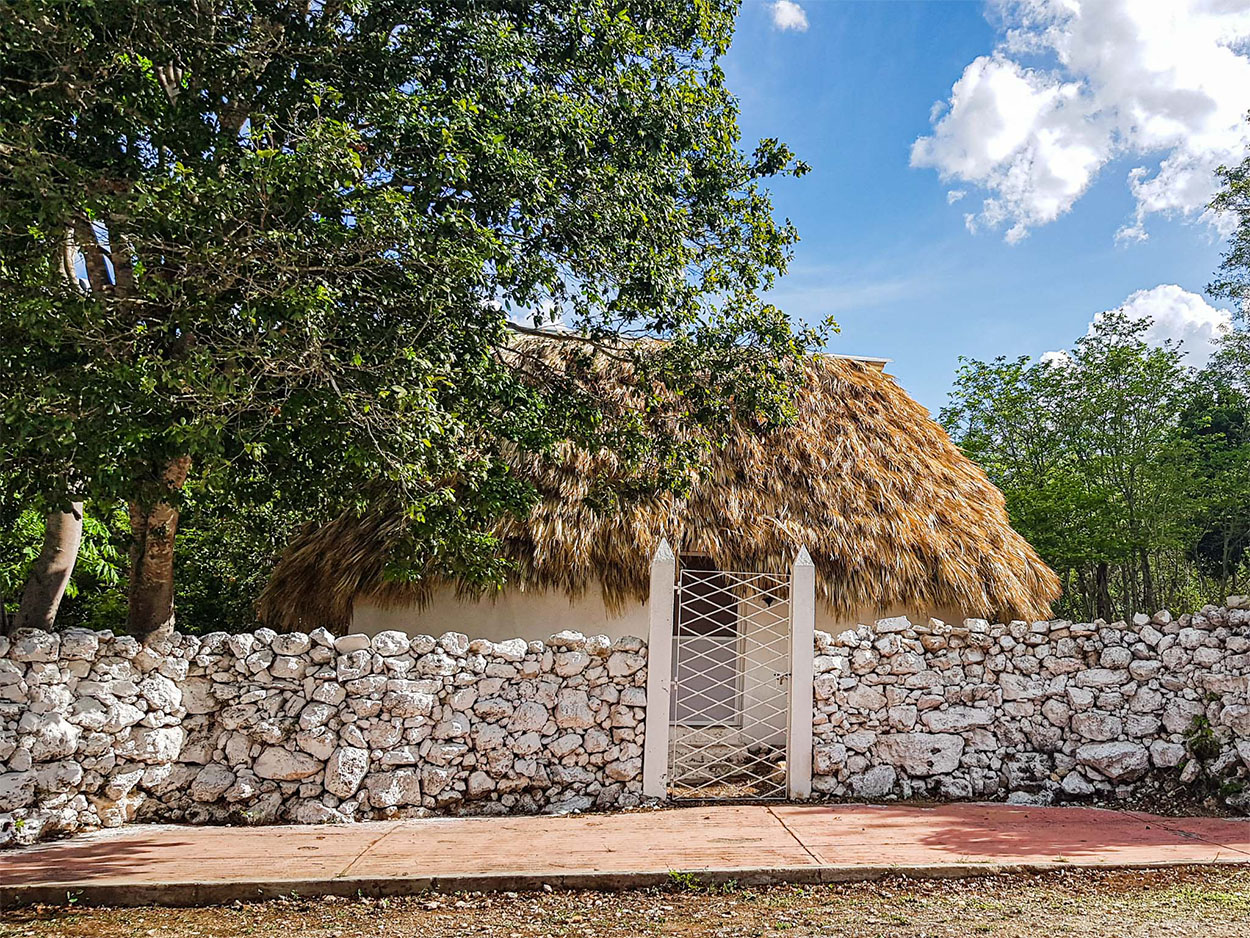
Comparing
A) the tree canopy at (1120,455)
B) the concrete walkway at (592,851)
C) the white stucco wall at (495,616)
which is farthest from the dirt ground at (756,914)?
the tree canopy at (1120,455)

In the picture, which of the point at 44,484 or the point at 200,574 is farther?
the point at 200,574

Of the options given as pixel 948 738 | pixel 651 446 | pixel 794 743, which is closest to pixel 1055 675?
pixel 948 738

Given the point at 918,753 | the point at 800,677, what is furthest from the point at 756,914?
the point at 918,753

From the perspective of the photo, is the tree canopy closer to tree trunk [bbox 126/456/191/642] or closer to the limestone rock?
the limestone rock

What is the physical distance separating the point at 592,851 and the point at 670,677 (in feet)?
5.93

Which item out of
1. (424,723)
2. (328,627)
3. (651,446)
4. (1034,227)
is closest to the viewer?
(424,723)

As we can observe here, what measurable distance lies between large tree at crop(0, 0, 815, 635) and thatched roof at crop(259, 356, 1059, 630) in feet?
4.92

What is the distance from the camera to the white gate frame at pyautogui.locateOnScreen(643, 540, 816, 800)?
7109 mm

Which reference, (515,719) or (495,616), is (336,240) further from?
(495,616)

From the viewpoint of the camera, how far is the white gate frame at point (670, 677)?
7.11 metres

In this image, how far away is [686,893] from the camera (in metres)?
5.02

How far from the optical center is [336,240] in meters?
5.04

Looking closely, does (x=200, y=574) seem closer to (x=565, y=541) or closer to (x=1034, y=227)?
(x=565, y=541)

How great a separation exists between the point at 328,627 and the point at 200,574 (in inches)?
254
